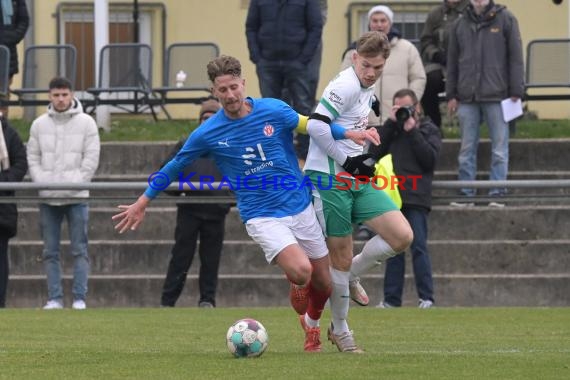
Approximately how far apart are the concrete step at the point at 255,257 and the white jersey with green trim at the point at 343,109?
6135 mm

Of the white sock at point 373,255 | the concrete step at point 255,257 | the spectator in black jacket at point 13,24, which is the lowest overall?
the concrete step at point 255,257

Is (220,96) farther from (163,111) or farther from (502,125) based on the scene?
(163,111)

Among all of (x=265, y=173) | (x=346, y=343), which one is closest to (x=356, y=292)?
(x=346, y=343)

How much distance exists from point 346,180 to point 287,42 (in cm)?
656

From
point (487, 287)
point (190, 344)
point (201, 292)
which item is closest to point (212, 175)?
point (201, 292)

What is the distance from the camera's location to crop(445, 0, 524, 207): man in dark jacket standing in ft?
55.5

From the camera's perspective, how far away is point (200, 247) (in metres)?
15.6

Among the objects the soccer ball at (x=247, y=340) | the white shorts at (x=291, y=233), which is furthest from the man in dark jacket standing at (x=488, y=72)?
the soccer ball at (x=247, y=340)

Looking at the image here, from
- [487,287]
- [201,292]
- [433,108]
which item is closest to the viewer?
[201,292]

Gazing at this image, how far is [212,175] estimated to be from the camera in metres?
15.8

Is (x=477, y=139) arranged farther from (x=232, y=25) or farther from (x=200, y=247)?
(x=232, y=25)

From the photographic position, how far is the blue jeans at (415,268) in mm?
15062

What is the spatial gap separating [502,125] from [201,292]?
12.9ft

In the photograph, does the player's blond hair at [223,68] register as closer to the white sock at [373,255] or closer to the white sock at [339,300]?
the white sock at [339,300]
